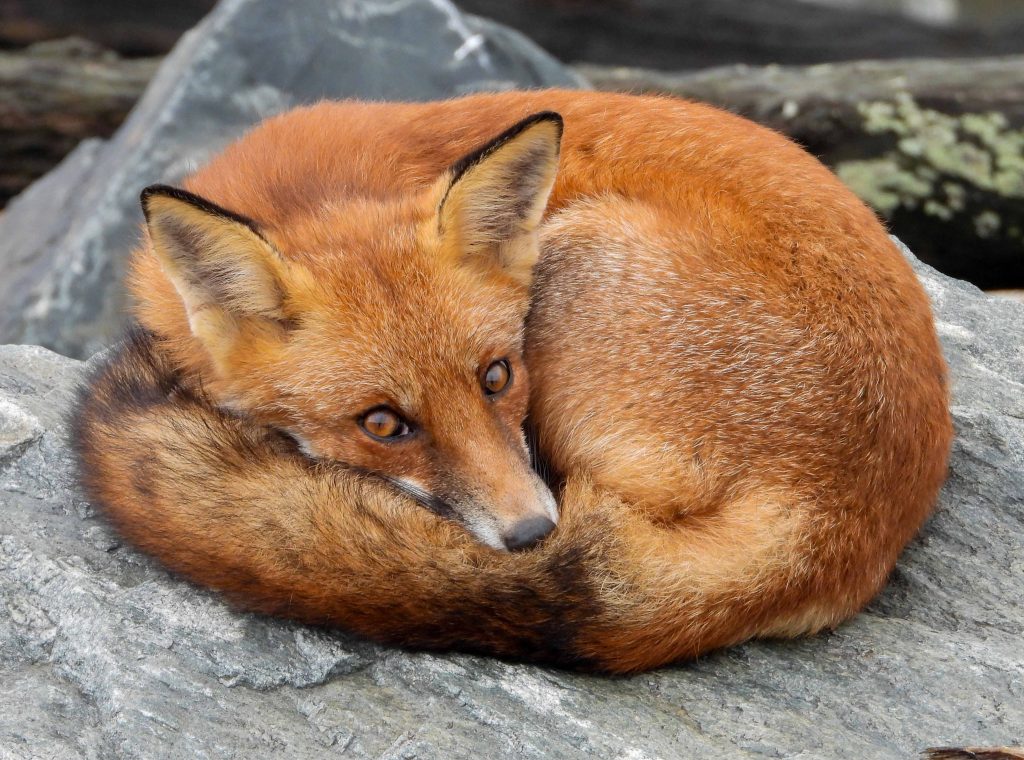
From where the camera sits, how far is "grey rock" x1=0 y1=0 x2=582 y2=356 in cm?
679

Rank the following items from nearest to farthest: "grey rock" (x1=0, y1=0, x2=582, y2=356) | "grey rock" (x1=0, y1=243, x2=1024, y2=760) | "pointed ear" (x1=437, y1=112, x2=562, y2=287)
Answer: "grey rock" (x1=0, y1=243, x2=1024, y2=760)
"pointed ear" (x1=437, y1=112, x2=562, y2=287)
"grey rock" (x1=0, y1=0, x2=582, y2=356)

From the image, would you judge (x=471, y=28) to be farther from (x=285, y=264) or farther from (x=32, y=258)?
(x=285, y=264)

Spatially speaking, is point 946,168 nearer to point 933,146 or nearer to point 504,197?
point 933,146

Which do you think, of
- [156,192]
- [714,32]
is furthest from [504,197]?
[714,32]

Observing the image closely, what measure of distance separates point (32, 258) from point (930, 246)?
6343 mm

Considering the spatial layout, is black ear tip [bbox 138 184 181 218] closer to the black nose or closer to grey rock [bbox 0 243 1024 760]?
grey rock [bbox 0 243 1024 760]

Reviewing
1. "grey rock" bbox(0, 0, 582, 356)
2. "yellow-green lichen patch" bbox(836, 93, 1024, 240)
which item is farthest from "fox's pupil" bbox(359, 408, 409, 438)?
"yellow-green lichen patch" bbox(836, 93, 1024, 240)

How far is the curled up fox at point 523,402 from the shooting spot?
112 inches

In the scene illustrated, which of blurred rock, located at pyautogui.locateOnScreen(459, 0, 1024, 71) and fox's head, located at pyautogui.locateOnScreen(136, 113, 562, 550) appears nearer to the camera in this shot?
fox's head, located at pyautogui.locateOnScreen(136, 113, 562, 550)

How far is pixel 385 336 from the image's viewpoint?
3.11 metres

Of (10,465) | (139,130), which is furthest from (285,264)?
(139,130)

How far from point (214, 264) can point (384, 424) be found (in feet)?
2.17

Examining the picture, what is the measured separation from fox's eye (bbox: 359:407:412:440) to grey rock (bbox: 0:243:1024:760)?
577mm

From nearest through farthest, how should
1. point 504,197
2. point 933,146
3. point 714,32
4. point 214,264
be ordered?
point 214,264
point 504,197
point 933,146
point 714,32
